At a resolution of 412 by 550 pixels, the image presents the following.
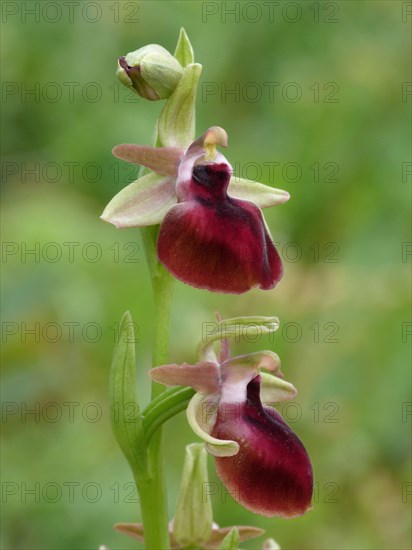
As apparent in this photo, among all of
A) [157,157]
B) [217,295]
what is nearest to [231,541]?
[157,157]

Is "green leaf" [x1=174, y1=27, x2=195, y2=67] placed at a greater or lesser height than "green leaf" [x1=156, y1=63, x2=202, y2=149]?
greater

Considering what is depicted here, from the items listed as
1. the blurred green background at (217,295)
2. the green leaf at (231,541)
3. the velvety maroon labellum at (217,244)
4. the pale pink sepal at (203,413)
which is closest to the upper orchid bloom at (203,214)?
the velvety maroon labellum at (217,244)

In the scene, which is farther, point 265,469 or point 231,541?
point 231,541

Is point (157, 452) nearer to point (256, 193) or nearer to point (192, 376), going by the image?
point (192, 376)

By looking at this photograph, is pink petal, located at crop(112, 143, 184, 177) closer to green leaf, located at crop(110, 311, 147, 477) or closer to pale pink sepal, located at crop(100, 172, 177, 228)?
pale pink sepal, located at crop(100, 172, 177, 228)

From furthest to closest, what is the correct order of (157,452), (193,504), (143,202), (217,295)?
(217,295) → (193,504) → (157,452) → (143,202)

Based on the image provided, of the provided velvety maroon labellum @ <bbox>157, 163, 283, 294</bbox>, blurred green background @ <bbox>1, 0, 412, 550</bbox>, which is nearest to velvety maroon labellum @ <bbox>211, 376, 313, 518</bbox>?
velvety maroon labellum @ <bbox>157, 163, 283, 294</bbox>

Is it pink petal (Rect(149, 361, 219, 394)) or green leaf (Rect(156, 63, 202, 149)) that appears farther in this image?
green leaf (Rect(156, 63, 202, 149))

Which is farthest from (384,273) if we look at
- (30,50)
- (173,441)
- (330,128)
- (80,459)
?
(30,50)
